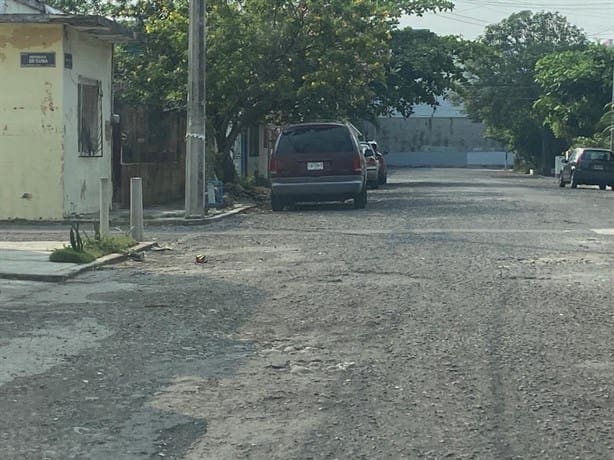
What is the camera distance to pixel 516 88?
81062 mm

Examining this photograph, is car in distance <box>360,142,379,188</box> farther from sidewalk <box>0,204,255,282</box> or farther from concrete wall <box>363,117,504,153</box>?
concrete wall <box>363,117,504,153</box>

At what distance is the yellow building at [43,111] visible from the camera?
19.9 m

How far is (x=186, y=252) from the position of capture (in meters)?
15.1

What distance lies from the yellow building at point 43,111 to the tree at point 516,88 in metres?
56.5

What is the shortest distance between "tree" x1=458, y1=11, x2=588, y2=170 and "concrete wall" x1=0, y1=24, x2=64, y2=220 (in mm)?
57061

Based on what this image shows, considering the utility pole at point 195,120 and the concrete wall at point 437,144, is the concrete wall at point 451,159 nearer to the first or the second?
the concrete wall at point 437,144

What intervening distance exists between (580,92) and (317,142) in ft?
121

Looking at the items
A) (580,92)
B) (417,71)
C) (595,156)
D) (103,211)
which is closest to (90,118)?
(103,211)

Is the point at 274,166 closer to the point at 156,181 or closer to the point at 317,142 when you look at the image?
→ the point at 317,142

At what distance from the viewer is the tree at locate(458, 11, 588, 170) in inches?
3108

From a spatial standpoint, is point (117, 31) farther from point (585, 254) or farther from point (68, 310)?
point (68, 310)

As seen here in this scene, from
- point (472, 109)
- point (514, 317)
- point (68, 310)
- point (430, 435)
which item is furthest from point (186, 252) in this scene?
point (472, 109)

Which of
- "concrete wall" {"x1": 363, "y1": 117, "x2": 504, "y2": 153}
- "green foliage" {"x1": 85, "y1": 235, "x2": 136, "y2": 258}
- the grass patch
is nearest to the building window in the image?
the grass patch

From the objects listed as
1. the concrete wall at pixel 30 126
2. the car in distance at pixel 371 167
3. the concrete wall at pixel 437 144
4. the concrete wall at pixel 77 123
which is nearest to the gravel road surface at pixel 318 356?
the concrete wall at pixel 30 126
